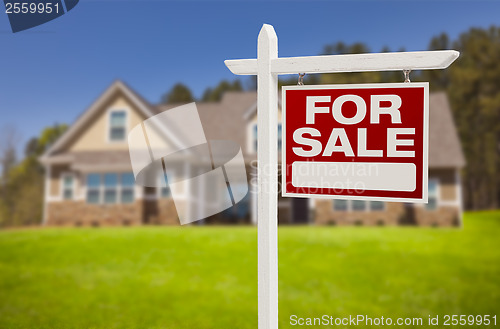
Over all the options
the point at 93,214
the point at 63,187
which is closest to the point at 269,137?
the point at 93,214

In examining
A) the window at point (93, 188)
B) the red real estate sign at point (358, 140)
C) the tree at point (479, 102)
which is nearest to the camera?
the red real estate sign at point (358, 140)

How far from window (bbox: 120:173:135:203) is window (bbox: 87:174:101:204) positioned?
1.02m

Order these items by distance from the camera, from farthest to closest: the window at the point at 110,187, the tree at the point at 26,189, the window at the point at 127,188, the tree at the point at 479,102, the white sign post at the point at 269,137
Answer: the tree at the point at 479,102, the tree at the point at 26,189, the window at the point at 110,187, the window at the point at 127,188, the white sign post at the point at 269,137

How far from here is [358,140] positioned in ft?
12.9

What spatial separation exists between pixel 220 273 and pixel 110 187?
32.9ft

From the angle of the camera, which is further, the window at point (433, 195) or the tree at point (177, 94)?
the tree at point (177, 94)

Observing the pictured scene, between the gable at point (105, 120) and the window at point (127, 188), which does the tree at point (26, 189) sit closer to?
the gable at point (105, 120)

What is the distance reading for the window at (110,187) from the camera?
1898 cm

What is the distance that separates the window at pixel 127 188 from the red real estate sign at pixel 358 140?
1572cm

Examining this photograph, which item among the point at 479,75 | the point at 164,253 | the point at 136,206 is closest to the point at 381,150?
the point at 164,253

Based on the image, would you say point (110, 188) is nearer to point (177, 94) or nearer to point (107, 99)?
point (107, 99)

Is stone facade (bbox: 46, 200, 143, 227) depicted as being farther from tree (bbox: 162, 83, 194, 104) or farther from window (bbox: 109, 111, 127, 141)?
tree (bbox: 162, 83, 194, 104)

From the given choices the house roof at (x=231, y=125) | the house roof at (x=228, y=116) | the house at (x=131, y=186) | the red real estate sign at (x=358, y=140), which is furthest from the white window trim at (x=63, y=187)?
the red real estate sign at (x=358, y=140)

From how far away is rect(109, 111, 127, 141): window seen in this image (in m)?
20.2
